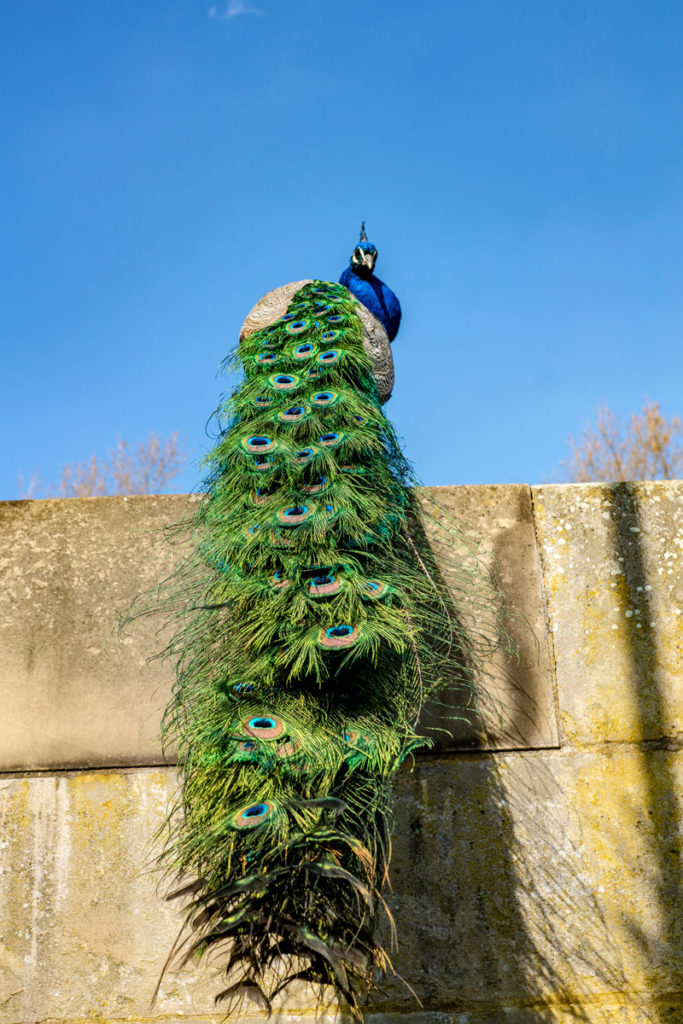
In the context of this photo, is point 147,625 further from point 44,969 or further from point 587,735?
point 587,735

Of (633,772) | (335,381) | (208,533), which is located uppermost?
(335,381)

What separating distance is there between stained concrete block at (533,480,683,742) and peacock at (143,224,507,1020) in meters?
0.44

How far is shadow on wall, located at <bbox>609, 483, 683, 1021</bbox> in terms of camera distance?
12.9ft

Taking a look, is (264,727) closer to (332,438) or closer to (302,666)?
(302,666)

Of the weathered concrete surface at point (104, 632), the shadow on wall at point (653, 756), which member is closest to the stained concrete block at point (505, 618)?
the weathered concrete surface at point (104, 632)

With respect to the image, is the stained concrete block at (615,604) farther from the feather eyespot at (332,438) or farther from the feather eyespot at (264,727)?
the feather eyespot at (264,727)

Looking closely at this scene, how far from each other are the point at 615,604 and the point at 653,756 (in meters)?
0.66

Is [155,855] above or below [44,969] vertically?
above

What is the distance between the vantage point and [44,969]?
3930 mm

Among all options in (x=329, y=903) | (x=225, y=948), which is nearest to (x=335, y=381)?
(x=329, y=903)

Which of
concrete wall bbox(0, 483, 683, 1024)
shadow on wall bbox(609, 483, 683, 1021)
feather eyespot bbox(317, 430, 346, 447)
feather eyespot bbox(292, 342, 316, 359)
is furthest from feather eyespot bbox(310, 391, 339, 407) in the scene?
shadow on wall bbox(609, 483, 683, 1021)

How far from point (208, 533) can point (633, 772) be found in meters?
2.06

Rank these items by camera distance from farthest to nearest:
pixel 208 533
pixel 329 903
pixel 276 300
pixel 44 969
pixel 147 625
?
pixel 276 300, pixel 147 625, pixel 44 969, pixel 208 533, pixel 329 903

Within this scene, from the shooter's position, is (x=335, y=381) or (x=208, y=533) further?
(x=335, y=381)
